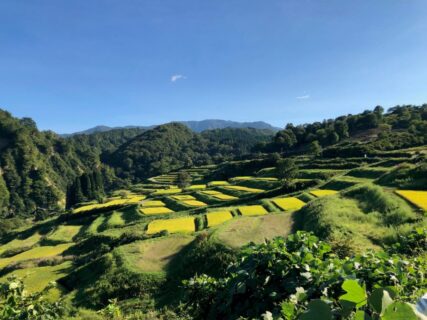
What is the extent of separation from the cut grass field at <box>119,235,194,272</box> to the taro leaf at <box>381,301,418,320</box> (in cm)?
1894

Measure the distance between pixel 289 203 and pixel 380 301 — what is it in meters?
30.2

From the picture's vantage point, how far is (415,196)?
65.7 ft

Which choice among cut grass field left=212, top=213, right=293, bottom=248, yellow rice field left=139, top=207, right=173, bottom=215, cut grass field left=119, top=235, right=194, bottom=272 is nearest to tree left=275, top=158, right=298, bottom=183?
yellow rice field left=139, top=207, right=173, bottom=215

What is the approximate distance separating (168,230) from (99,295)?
10.1 metres

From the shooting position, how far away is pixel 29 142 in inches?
5027

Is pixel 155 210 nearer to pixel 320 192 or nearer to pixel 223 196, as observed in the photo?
pixel 223 196

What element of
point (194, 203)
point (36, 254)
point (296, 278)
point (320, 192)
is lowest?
point (36, 254)

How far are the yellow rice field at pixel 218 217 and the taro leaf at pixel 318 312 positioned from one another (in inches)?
1042

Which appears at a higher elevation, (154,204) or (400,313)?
(400,313)

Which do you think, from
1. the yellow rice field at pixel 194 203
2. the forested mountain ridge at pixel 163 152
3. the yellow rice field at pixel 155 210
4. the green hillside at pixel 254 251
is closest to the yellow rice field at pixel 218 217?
the green hillside at pixel 254 251

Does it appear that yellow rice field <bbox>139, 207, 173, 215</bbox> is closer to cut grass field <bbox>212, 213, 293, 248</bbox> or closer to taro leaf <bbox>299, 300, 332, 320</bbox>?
cut grass field <bbox>212, 213, 293, 248</bbox>

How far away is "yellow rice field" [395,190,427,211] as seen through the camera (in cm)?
1831

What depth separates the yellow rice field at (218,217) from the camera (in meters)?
28.6

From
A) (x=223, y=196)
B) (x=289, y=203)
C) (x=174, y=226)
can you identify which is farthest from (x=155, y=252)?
(x=223, y=196)
